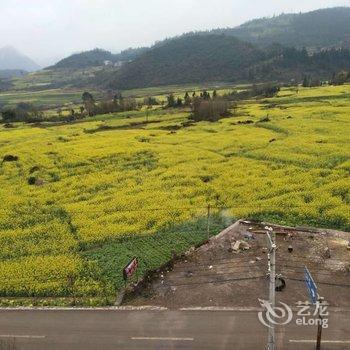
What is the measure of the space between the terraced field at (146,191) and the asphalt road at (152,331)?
2.67 m

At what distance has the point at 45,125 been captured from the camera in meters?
115

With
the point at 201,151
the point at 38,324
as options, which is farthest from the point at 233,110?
the point at 38,324

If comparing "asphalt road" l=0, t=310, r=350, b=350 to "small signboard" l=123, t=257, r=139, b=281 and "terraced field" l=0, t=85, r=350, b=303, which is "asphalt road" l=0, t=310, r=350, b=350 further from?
"small signboard" l=123, t=257, r=139, b=281

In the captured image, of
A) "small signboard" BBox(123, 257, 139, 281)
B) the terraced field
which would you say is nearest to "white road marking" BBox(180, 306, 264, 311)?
"small signboard" BBox(123, 257, 139, 281)

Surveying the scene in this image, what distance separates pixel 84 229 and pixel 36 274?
8.22m

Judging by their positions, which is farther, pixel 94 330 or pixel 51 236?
pixel 51 236

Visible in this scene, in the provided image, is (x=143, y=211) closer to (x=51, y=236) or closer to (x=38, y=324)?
(x=51, y=236)

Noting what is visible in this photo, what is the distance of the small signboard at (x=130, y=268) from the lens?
31781 millimetres

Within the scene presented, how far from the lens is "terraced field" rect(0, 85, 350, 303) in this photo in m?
36.1

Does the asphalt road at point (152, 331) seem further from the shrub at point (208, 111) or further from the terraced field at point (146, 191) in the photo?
the shrub at point (208, 111)

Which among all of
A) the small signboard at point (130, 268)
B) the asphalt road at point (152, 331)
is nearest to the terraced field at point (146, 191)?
the small signboard at point (130, 268)

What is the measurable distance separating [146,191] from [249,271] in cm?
2057

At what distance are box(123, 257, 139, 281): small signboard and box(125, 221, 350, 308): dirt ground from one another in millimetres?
1366

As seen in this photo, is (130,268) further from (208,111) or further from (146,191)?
(208,111)
